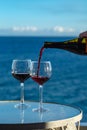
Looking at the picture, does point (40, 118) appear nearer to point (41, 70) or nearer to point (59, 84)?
point (41, 70)

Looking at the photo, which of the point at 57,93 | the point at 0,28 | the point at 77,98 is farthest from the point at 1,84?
the point at 0,28

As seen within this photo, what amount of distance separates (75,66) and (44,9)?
284 inches

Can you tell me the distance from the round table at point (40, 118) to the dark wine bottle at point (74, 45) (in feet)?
0.97

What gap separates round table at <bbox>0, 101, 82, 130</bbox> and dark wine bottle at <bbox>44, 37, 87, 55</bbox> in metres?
0.30

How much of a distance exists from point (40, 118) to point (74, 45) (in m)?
0.45

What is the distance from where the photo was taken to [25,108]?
92.4 inches

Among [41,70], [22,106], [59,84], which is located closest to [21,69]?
[41,70]

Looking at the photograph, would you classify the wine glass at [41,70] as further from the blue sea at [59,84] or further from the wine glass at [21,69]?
the blue sea at [59,84]

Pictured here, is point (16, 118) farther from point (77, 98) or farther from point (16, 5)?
point (16, 5)

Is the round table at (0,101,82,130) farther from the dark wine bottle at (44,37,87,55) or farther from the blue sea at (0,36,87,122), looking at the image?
the blue sea at (0,36,87,122)

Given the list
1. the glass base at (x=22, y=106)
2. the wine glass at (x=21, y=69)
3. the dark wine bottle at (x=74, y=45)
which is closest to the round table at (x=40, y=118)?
the glass base at (x=22, y=106)

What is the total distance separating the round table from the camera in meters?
1.98

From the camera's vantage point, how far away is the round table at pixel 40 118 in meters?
1.98

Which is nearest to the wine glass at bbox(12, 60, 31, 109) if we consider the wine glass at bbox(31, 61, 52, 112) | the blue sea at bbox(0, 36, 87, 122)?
the wine glass at bbox(31, 61, 52, 112)
